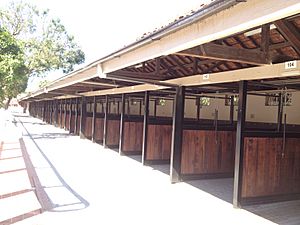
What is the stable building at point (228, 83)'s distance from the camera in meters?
2.71

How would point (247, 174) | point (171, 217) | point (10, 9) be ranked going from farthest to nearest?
point (10, 9)
point (247, 174)
point (171, 217)

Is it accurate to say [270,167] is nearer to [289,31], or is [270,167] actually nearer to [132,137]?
[289,31]

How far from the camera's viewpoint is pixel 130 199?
16.2ft

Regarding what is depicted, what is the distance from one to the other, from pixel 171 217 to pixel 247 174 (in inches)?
61.6

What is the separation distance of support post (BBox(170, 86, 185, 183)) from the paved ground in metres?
0.24

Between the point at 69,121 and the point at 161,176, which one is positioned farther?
the point at 69,121

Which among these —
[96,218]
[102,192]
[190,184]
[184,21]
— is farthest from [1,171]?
[184,21]

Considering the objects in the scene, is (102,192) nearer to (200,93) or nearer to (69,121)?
(200,93)

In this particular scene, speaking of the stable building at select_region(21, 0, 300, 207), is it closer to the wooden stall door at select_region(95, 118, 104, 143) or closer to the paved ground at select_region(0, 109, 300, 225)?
the paved ground at select_region(0, 109, 300, 225)

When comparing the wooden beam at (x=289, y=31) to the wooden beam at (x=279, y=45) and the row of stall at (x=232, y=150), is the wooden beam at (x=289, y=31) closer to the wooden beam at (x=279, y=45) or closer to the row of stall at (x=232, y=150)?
the wooden beam at (x=279, y=45)

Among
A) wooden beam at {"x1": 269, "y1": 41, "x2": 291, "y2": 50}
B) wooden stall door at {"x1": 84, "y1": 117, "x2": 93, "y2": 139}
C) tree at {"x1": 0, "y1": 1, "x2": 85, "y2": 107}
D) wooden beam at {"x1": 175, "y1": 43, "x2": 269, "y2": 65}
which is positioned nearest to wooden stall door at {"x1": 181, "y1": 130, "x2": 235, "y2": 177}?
wooden beam at {"x1": 269, "y1": 41, "x2": 291, "y2": 50}

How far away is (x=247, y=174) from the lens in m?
5.12

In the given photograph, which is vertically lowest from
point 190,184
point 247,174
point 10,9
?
point 190,184

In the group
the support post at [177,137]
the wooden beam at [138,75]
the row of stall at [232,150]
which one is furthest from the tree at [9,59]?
the support post at [177,137]
